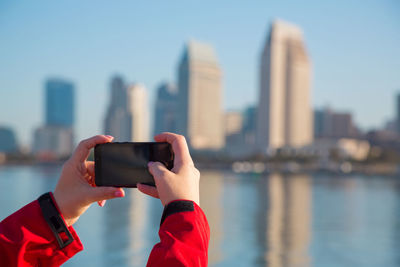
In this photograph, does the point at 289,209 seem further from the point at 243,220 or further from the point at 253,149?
the point at 253,149

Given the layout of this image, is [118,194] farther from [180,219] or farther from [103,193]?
[180,219]

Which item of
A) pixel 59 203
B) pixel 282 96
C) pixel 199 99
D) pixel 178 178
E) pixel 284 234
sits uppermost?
pixel 199 99

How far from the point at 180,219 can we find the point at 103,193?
0.40 m

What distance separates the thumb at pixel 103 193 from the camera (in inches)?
66.2

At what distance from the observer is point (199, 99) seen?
170 metres

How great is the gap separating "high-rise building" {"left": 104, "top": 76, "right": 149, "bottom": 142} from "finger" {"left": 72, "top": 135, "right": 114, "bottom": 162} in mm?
168794

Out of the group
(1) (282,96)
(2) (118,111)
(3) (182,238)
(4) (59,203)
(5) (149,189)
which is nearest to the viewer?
(3) (182,238)

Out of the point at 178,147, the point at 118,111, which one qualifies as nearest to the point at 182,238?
the point at 178,147

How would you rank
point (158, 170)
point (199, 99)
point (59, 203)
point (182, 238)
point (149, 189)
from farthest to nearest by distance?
point (199, 99), point (59, 203), point (149, 189), point (158, 170), point (182, 238)

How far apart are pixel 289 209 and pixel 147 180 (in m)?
29.7

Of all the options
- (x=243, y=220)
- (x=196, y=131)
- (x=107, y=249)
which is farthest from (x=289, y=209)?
(x=196, y=131)

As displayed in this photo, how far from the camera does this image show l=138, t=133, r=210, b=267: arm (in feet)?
4.55

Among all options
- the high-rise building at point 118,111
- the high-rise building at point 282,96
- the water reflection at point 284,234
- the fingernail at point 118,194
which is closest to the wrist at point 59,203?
the fingernail at point 118,194

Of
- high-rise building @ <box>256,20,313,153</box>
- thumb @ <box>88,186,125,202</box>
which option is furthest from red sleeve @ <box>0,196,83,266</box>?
high-rise building @ <box>256,20,313,153</box>
